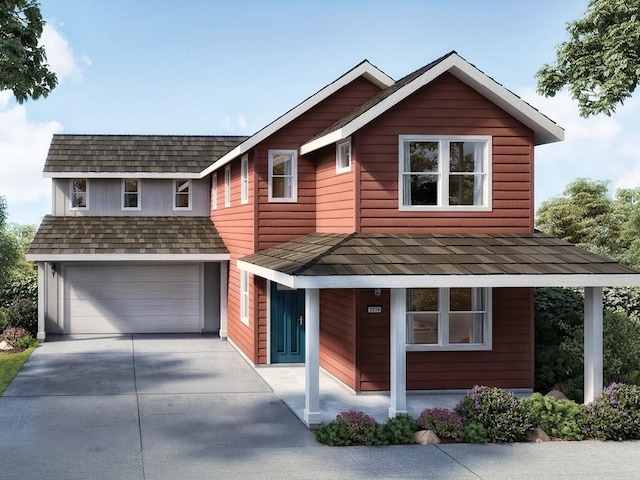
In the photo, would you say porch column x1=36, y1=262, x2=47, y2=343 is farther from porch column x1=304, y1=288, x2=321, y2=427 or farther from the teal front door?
porch column x1=304, y1=288, x2=321, y2=427

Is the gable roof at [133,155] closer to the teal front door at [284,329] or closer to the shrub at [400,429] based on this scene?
the teal front door at [284,329]

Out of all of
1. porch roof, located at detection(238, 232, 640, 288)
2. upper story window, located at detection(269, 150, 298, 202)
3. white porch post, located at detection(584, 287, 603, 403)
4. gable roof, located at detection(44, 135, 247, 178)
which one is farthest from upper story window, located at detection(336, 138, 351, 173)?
gable roof, located at detection(44, 135, 247, 178)

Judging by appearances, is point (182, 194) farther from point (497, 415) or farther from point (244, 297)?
point (497, 415)

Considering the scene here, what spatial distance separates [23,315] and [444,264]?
15.2 m

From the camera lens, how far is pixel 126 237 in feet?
78.2

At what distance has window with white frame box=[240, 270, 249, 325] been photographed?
19.9 metres

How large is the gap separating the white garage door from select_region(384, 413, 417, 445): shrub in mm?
13453

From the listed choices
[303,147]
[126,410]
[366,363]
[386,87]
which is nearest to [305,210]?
[303,147]

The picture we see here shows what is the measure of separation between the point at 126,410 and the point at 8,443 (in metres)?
2.66

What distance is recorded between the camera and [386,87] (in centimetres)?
1862

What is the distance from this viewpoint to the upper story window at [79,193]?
25.9 meters

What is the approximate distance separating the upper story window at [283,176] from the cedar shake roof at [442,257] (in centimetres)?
303

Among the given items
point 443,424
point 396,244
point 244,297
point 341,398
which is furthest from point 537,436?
point 244,297

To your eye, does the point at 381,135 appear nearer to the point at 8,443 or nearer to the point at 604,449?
the point at 604,449
